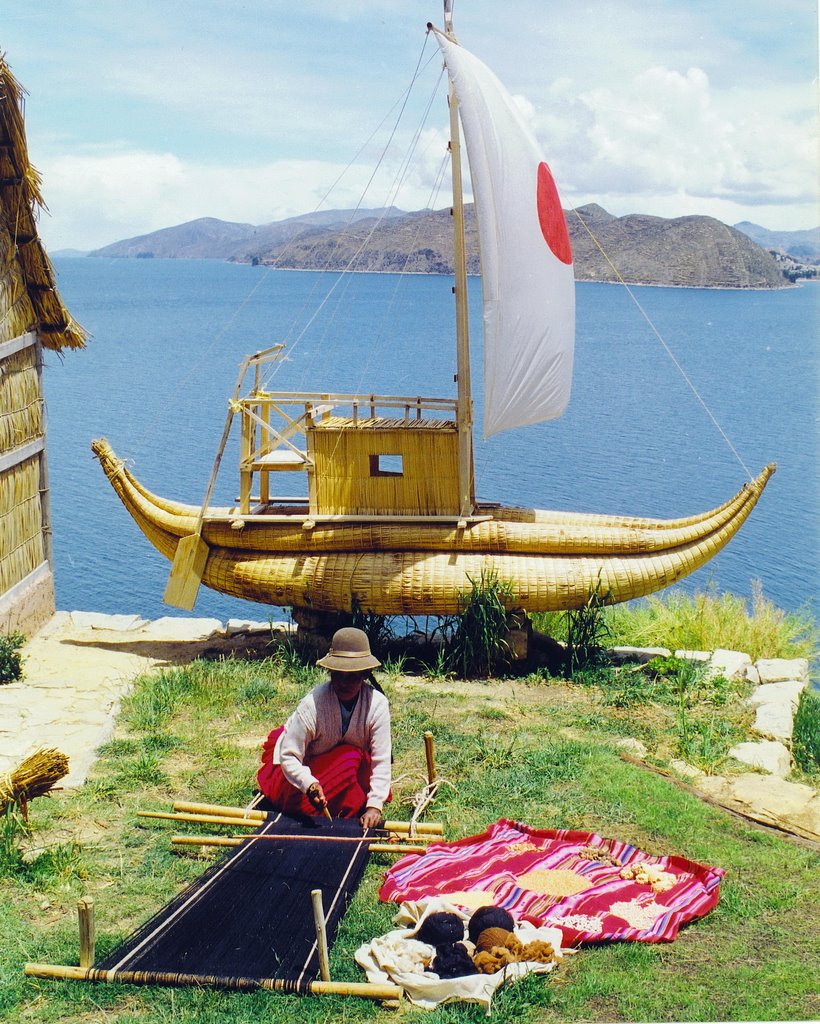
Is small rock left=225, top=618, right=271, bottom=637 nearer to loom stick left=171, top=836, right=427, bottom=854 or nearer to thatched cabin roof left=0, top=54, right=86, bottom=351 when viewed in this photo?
thatched cabin roof left=0, top=54, right=86, bottom=351

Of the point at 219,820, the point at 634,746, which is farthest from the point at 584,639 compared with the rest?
the point at 219,820

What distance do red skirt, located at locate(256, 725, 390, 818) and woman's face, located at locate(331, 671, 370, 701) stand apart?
0.31 m

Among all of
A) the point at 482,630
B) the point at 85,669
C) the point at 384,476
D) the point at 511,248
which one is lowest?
the point at 85,669

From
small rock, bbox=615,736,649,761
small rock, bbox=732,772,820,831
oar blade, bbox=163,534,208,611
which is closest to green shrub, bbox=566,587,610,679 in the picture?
small rock, bbox=615,736,649,761

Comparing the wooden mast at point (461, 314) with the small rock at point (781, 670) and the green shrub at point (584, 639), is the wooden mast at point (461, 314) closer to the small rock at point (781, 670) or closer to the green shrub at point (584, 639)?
the green shrub at point (584, 639)

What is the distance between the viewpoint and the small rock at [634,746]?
8.57 m

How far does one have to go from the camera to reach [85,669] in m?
10.9

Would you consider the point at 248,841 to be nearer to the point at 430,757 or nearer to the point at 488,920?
the point at 430,757

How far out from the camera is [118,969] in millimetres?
5164

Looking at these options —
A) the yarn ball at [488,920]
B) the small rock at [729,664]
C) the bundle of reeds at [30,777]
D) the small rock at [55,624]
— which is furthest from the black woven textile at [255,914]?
the small rock at [55,624]

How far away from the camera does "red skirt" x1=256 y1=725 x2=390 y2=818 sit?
6.73 m

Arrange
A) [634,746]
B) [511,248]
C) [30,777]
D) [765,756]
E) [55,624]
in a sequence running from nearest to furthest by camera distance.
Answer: [30,777]
[765,756]
[634,746]
[511,248]
[55,624]

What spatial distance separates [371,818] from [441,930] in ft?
3.96

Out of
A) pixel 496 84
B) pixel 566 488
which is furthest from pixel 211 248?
pixel 496 84
